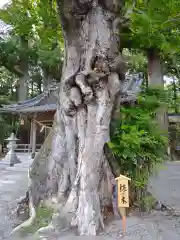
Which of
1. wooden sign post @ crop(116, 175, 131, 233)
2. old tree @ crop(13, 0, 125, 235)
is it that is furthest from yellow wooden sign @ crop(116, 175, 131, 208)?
old tree @ crop(13, 0, 125, 235)

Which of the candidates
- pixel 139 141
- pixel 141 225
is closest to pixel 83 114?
pixel 139 141

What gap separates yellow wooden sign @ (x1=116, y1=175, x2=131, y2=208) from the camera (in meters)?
3.19

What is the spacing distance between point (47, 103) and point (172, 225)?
12126 millimetres

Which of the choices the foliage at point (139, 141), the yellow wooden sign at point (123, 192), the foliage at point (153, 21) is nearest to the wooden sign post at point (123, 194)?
the yellow wooden sign at point (123, 192)

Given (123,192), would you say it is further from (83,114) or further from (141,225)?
(83,114)

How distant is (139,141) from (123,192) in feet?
3.20

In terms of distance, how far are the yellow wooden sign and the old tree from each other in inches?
19.0

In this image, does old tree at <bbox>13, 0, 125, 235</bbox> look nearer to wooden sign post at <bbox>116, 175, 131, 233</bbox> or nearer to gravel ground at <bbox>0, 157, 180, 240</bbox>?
gravel ground at <bbox>0, 157, 180, 240</bbox>

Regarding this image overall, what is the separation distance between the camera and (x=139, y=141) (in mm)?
3832

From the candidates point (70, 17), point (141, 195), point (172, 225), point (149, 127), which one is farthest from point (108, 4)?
point (172, 225)

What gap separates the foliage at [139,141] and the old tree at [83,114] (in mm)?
305

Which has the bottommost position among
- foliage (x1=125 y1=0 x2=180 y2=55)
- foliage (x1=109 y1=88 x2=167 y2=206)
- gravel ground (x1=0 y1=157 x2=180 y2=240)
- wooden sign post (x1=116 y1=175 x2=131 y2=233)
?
gravel ground (x1=0 y1=157 x2=180 y2=240)

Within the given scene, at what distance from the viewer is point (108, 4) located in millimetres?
4027

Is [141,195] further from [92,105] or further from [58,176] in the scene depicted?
[92,105]
